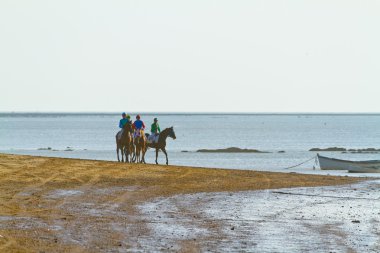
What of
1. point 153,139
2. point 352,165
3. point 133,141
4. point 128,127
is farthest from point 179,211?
point 352,165

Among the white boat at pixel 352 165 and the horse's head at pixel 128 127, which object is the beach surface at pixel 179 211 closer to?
the horse's head at pixel 128 127

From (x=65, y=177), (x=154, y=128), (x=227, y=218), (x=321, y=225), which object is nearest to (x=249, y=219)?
(x=227, y=218)

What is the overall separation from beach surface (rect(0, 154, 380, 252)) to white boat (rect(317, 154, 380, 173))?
56.4ft

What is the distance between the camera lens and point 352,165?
173ft

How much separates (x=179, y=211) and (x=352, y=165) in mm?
33209

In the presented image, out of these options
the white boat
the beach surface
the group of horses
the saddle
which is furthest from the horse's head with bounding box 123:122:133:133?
the white boat

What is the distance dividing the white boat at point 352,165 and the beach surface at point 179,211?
56.4ft

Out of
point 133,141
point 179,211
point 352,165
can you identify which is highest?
point 133,141

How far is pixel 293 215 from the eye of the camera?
20.5m

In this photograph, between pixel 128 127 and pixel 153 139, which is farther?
pixel 153 139

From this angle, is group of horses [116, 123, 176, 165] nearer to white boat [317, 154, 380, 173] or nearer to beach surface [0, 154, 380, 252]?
beach surface [0, 154, 380, 252]

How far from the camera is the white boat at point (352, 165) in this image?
5134 centimetres

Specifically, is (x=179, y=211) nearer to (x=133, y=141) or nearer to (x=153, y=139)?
(x=133, y=141)

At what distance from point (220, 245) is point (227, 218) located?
13.9 ft
